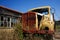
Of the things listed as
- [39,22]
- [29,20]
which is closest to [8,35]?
[29,20]

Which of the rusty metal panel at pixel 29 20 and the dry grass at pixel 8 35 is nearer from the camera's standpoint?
the dry grass at pixel 8 35

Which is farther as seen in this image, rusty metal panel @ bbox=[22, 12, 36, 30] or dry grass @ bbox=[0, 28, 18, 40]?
rusty metal panel @ bbox=[22, 12, 36, 30]

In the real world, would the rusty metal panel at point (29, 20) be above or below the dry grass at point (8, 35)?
above

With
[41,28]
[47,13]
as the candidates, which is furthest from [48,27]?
[47,13]

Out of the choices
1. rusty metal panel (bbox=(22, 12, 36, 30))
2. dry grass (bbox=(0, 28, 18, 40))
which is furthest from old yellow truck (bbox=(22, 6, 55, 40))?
dry grass (bbox=(0, 28, 18, 40))

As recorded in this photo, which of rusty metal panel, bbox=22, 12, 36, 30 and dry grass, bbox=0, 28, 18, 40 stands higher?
rusty metal panel, bbox=22, 12, 36, 30

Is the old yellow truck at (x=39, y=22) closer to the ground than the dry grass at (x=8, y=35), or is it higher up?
higher up

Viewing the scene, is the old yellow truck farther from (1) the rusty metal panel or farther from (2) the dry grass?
(2) the dry grass

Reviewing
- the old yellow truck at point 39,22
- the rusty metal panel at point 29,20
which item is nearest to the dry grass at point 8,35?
the old yellow truck at point 39,22

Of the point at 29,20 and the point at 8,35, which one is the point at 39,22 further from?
the point at 8,35

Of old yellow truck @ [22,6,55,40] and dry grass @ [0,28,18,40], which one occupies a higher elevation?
old yellow truck @ [22,6,55,40]

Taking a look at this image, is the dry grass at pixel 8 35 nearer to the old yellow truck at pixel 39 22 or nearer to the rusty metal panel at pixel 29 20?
the old yellow truck at pixel 39 22

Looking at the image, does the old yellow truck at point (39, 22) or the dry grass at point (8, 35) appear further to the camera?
the old yellow truck at point (39, 22)

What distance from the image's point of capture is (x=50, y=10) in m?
14.1
